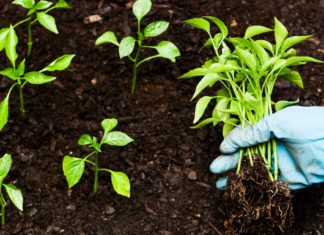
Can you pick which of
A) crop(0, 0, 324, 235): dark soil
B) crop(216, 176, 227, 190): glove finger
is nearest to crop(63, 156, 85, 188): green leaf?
crop(0, 0, 324, 235): dark soil

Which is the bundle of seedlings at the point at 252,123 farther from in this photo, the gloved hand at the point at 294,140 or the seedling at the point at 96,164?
the seedling at the point at 96,164

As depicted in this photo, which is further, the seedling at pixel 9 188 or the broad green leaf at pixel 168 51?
the broad green leaf at pixel 168 51

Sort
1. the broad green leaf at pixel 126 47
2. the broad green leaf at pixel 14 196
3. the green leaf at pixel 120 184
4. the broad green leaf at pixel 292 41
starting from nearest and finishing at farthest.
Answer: the broad green leaf at pixel 14 196 → the green leaf at pixel 120 184 → the broad green leaf at pixel 292 41 → the broad green leaf at pixel 126 47

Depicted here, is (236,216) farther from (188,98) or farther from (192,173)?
(188,98)

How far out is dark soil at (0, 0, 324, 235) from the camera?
7.18ft

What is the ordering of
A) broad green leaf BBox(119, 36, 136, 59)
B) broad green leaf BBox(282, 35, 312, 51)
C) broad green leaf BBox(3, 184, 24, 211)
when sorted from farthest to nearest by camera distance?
broad green leaf BBox(119, 36, 136, 59), broad green leaf BBox(282, 35, 312, 51), broad green leaf BBox(3, 184, 24, 211)

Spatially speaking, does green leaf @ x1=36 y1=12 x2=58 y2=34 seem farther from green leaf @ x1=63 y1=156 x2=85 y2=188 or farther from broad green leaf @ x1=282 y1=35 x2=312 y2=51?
broad green leaf @ x1=282 y1=35 x2=312 y2=51

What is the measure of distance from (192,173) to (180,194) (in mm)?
113

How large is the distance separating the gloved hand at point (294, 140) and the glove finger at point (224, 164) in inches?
1.3

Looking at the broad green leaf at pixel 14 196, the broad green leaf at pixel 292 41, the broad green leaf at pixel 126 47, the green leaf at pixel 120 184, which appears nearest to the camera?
the broad green leaf at pixel 14 196

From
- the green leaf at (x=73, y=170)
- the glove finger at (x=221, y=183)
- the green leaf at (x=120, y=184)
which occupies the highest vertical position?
the green leaf at (x=73, y=170)

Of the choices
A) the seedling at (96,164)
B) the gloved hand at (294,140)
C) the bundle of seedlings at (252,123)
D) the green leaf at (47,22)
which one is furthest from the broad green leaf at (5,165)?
the gloved hand at (294,140)

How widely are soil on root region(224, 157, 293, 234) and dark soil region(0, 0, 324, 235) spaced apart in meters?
0.14

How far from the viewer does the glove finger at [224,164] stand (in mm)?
2188
